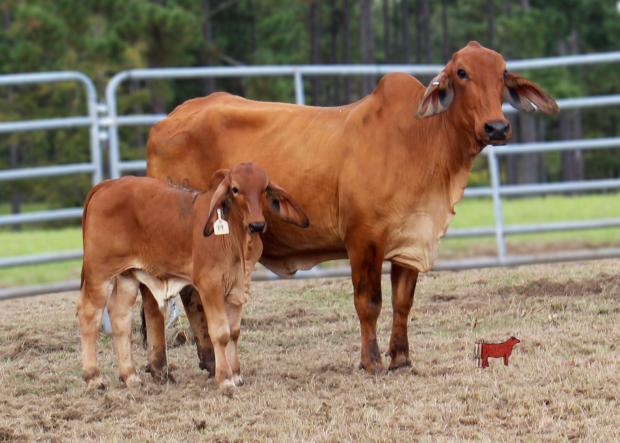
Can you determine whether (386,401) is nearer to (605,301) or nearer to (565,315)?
(565,315)

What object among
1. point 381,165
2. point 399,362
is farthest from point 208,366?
point 381,165

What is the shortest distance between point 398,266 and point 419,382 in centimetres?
82

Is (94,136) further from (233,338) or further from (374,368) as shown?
(374,368)

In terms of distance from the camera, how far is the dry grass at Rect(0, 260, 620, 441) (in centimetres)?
598

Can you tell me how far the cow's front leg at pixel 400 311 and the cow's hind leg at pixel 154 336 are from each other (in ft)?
4.33

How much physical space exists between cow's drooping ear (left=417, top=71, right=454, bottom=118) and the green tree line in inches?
701

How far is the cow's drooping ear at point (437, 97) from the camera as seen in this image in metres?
7.05

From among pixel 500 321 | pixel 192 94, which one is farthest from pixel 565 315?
pixel 192 94

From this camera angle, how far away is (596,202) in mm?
24766

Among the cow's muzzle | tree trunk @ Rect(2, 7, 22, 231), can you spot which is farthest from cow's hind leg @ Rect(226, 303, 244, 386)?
tree trunk @ Rect(2, 7, 22, 231)

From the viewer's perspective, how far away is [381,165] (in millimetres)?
7219

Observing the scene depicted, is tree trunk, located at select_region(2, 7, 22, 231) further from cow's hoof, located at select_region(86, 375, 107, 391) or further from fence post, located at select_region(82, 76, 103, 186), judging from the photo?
cow's hoof, located at select_region(86, 375, 107, 391)

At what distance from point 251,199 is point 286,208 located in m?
0.38

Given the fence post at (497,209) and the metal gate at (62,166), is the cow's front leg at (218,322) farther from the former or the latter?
the fence post at (497,209)
